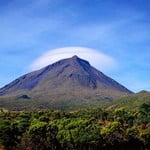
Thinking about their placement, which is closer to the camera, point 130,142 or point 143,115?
point 130,142

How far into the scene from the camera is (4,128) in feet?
376

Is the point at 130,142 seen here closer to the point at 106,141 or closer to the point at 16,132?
the point at 106,141

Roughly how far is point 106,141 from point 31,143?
75.2ft

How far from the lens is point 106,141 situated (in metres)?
118

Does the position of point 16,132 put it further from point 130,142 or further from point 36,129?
point 130,142

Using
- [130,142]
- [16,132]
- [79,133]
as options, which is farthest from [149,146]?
[16,132]

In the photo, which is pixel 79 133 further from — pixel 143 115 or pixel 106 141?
pixel 143 115

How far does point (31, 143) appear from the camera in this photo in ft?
373

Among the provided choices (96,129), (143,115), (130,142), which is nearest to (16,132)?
(96,129)

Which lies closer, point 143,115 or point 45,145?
point 45,145

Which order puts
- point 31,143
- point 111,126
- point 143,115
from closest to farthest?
point 31,143 → point 111,126 → point 143,115

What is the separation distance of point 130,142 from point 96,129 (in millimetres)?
15262

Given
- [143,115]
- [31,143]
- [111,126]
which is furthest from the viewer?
[143,115]

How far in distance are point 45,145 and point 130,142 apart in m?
29.0
